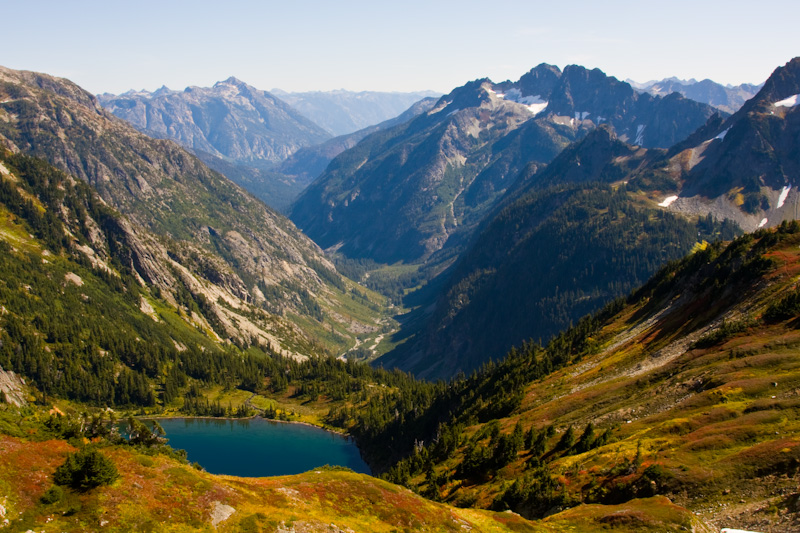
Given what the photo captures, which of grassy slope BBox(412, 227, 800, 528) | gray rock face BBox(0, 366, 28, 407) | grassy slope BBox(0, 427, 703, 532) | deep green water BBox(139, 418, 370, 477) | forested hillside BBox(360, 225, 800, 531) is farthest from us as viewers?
gray rock face BBox(0, 366, 28, 407)

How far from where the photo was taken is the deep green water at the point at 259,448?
159m

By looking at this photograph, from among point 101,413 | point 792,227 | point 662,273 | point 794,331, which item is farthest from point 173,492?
point 662,273

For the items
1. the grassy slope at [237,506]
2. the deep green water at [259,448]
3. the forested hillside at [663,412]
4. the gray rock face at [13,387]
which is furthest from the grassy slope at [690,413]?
the gray rock face at [13,387]

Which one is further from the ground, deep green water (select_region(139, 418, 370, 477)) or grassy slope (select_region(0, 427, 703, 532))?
grassy slope (select_region(0, 427, 703, 532))

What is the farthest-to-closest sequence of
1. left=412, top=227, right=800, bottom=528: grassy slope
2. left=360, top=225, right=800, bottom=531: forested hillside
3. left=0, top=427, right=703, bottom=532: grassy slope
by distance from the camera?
left=360, top=225, right=800, bottom=531: forested hillside < left=412, top=227, right=800, bottom=528: grassy slope < left=0, top=427, right=703, bottom=532: grassy slope

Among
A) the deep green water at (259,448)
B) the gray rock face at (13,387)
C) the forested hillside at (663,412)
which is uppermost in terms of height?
the forested hillside at (663,412)

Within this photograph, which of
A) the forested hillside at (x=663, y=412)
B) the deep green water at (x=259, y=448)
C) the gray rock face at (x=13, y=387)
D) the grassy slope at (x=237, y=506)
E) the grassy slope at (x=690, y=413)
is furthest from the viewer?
A: the gray rock face at (x=13, y=387)

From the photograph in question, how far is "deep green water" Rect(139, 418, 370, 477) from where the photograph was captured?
159 metres

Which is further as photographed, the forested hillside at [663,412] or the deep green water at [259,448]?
the deep green water at [259,448]

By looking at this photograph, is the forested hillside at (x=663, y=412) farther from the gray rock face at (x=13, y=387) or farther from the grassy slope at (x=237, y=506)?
the gray rock face at (x=13, y=387)

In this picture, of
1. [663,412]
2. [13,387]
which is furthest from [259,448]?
[663,412]

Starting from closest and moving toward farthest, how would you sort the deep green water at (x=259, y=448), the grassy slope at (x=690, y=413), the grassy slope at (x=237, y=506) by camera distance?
the grassy slope at (x=237, y=506) < the grassy slope at (x=690, y=413) < the deep green water at (x=259, y=448)

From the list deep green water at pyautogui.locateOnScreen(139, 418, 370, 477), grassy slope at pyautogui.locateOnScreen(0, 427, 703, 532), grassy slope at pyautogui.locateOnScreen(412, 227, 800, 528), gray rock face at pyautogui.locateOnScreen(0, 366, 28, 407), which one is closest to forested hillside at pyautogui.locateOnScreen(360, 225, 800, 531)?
grassy slope at pyautogui.locateOnScreen(412, 227, 800, 528)

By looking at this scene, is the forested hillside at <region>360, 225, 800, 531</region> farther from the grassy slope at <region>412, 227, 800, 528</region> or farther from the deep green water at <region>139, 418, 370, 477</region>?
the deep green water at <region>139, 418, 370, 477</region>
